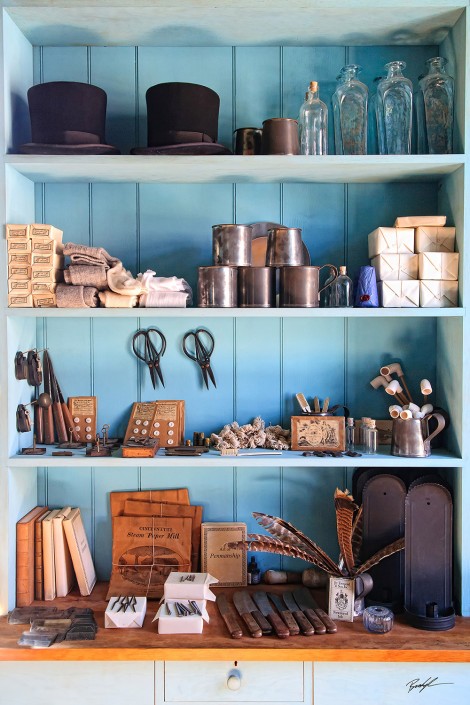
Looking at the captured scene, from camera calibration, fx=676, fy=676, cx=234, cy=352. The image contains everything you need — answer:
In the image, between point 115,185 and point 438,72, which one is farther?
point 115,185

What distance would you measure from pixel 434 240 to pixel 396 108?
45 centimetres

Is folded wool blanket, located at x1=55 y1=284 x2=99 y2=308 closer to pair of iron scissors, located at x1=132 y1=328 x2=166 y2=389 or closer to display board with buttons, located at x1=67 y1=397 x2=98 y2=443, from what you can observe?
pair of iron scissors, located at x1=132 y1=328 x2=166 y2=389

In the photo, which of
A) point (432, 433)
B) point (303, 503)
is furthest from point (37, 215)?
point (432, 433)

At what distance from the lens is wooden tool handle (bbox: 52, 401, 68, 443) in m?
2.35

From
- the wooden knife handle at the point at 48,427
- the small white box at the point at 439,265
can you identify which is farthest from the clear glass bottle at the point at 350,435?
the wooden knife handle at the point at 48,427

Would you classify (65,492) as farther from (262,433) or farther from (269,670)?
(269,670)

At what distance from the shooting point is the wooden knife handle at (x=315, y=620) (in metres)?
1.98

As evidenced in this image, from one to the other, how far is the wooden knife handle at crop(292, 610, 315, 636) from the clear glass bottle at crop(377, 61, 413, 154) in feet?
4.89

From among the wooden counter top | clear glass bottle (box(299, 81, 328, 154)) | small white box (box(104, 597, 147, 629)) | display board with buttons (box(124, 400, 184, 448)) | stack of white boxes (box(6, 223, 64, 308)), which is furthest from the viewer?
display board with buttons (box(124, 400, 184, 448))

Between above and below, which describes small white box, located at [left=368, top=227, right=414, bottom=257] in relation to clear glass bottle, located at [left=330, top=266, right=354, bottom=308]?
above

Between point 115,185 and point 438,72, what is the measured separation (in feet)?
3.75

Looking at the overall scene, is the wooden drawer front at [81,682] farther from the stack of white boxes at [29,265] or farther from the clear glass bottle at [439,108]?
the clear glass bottle at [439,108]

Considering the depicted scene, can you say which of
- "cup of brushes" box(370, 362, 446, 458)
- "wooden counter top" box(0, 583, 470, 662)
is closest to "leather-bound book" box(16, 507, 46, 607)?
"wooden counter top" box(0, 583, 470, 662)

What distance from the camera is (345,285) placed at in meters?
2.20
